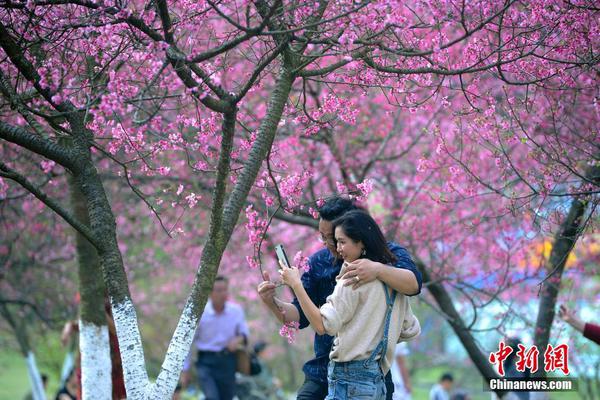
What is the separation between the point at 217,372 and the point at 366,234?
5102mm

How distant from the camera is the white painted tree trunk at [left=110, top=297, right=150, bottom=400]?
5.00 m

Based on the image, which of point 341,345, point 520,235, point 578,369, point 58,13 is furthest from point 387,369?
point 578,369

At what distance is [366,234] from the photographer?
4.82 meters

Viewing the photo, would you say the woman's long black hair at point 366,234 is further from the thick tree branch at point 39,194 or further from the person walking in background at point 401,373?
the person walking in background at point 401,373

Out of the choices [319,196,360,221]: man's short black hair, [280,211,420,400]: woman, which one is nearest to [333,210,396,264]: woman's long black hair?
[280,211,420,400]: woman

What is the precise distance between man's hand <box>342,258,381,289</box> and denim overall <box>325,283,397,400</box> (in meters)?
0.15

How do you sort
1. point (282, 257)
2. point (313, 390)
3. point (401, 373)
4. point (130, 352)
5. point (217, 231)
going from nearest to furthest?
point (282, 257) < point (130, 352) < point (217, 231) < point (313, 390) < point (401, 373)

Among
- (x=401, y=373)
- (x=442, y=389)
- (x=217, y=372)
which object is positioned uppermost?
(x=442, y=389)

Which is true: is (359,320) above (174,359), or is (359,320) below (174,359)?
above

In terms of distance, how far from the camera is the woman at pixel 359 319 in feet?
15.3

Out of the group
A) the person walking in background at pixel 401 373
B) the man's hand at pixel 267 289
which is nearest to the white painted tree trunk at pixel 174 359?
the man's hand at pixel 267 289

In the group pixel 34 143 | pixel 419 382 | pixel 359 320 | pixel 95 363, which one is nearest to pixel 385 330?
pixel 359 320

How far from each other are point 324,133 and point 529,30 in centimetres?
298

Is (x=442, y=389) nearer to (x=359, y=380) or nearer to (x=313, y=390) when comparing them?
(x=313, y=390)
